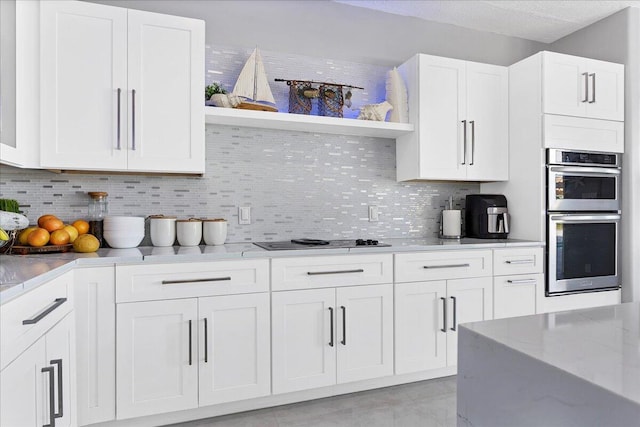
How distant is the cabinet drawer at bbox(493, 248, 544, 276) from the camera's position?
2764 millimetres

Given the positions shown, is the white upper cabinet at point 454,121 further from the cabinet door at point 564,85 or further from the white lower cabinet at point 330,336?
the white lower cabinet at point 330,336

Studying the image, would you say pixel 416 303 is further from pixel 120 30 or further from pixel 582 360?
pixel 120 30

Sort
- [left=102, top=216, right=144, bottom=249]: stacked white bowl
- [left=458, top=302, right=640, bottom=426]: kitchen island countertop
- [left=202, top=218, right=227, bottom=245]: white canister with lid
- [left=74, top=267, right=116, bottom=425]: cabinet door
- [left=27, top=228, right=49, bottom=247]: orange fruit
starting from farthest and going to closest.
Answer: [left=202, top=218, right=227, bottom=245]: white canister with lid < [left=102, top=216, right=144, bottom=249]: stacked white bowl < [left=27, top=228, right=49, bottom=247]: orange fruit < [left=74, top=267, right=116, bottom=425]: cabinet door < [left=458, top=302, right=640, bottom=426]: kitchen island countertop

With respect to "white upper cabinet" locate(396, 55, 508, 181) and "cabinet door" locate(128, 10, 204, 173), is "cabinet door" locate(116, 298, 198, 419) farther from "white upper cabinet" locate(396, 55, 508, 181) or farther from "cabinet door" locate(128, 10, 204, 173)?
"white upper cabinet" locate(396, 55, 508, 181)

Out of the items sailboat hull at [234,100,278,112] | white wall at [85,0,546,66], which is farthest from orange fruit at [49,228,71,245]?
white wall at [85,0,546,66]

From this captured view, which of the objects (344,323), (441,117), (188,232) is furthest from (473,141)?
(188,232)

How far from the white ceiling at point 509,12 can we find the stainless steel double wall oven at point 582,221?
1165 mm

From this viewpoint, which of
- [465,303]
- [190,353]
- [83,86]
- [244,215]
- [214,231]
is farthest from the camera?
[244,215]

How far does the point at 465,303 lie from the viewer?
2.68 meters

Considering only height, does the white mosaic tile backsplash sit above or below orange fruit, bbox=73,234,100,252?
above

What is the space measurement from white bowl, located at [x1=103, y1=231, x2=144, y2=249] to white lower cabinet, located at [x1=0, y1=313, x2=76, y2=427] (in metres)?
0.61

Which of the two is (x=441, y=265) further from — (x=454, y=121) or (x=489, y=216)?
(x=454, y=121)

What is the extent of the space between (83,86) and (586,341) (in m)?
2.45

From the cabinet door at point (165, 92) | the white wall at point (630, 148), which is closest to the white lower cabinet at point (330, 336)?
the cabinet door at point (165, 92)
